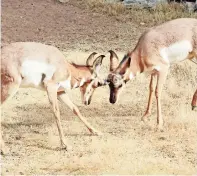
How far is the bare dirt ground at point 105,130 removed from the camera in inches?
349

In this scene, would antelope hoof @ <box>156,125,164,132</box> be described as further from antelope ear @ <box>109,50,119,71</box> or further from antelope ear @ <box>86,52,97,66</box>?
antelope ear @ <box>86,52,97,66</box>

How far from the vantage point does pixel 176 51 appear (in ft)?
36.3

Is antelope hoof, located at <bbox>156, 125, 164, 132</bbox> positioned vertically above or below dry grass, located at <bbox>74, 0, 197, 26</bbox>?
below

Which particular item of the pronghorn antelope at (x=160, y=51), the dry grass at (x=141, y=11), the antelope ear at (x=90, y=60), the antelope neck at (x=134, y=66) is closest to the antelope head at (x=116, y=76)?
the pronghorn antelope at (x=160, y=51)

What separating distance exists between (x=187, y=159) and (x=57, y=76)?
6.97 ft

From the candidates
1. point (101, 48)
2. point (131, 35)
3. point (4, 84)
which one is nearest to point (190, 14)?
point (131, 35)

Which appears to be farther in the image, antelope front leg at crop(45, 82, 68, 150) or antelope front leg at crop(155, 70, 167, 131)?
antelope front leg at crop(155, 70, 167, 131)

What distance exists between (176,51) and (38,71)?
2713 mm

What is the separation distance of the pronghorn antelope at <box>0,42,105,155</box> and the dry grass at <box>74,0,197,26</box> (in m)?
8.33

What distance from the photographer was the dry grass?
716 inches

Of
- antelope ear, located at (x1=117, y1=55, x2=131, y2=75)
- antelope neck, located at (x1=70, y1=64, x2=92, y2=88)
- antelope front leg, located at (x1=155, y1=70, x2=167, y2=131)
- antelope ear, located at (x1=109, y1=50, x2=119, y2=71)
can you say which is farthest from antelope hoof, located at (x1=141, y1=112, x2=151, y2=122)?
antelope neck, located at (x1=70, y1=64, x2=92, y2=88)

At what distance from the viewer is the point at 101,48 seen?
1558cm

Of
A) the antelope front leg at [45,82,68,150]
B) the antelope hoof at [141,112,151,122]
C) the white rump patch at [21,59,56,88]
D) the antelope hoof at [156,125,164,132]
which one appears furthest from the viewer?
the antelope hoof at [141,112,151,122]

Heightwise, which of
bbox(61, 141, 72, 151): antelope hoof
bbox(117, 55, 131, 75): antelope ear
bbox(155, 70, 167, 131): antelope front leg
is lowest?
bbox(61, 141, 72, 151): antelope hoof
